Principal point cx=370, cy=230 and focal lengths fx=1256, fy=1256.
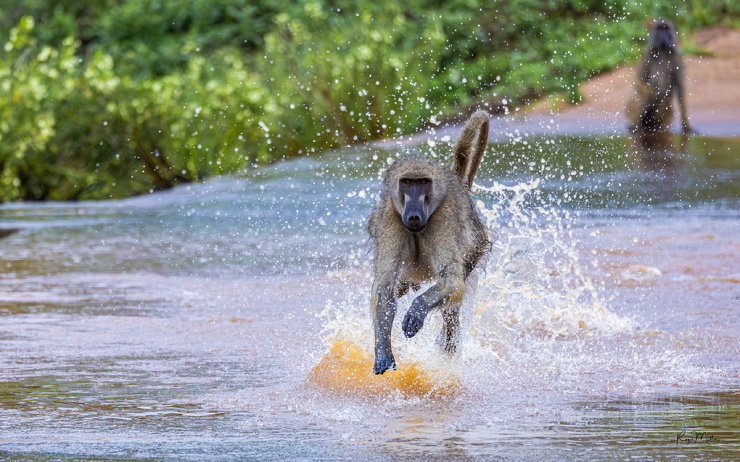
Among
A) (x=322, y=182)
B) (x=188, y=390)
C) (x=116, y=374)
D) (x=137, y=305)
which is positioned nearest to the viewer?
(x=188, y=390)

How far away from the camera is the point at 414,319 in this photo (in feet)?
17.4

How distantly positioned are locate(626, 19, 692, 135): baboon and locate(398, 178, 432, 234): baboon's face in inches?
402

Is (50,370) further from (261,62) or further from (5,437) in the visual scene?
(261,62)

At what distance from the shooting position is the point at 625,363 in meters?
5.98

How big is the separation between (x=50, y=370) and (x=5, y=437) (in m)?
1.32

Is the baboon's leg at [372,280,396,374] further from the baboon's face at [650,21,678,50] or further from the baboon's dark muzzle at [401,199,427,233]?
the baboon's face at [650,21,678,50]

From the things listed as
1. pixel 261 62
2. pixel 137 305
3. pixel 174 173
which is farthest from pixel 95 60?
pixel 137 305

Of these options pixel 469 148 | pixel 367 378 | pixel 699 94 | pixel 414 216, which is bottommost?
pixel 367 378

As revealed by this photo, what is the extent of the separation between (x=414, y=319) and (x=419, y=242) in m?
0.56

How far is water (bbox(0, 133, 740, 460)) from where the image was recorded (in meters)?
4.63

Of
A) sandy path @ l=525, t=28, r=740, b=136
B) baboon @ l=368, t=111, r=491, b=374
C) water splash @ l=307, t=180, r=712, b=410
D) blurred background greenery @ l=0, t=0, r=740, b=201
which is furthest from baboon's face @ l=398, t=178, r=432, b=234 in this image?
sandy path @ l=525, t=28, r=740, b=136

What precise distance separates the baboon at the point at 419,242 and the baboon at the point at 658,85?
9.86 metres

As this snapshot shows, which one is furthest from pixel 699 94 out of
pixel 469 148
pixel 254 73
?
pixel 469 148

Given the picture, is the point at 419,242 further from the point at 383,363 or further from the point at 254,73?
the point at 254,73
